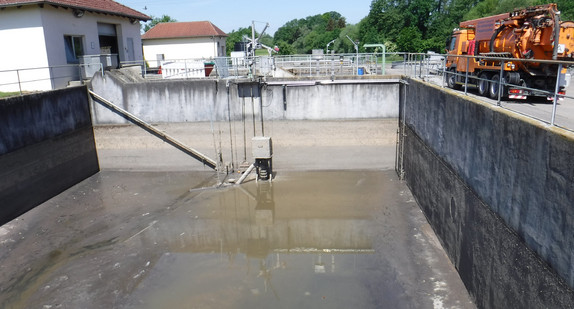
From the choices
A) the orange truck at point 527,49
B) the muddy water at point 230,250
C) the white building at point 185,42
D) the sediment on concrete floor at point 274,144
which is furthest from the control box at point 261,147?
the white building at point 185,42

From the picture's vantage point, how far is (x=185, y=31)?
140 ft

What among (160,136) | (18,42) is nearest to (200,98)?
(160,136)

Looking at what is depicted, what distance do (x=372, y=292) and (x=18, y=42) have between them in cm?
1629

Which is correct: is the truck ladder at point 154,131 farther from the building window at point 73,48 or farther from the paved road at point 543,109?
the paved road at point 543,109

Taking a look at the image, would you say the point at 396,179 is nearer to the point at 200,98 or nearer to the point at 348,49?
the point at 200,98

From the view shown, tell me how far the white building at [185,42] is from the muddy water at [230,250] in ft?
92.3

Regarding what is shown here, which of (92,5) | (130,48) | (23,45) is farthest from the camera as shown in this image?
(130,48)

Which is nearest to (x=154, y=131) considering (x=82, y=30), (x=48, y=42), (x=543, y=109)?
(x=48, y=42)

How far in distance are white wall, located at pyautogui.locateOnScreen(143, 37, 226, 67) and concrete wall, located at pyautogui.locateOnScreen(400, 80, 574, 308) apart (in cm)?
3320

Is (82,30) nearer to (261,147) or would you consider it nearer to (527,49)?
(261,147)

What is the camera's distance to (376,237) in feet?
35.9

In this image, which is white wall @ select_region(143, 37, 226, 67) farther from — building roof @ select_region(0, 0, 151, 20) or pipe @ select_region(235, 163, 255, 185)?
pipe @ select_region(235, 163, 255, 185)

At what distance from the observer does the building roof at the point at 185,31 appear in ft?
136

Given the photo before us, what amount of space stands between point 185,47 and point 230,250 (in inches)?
1376
